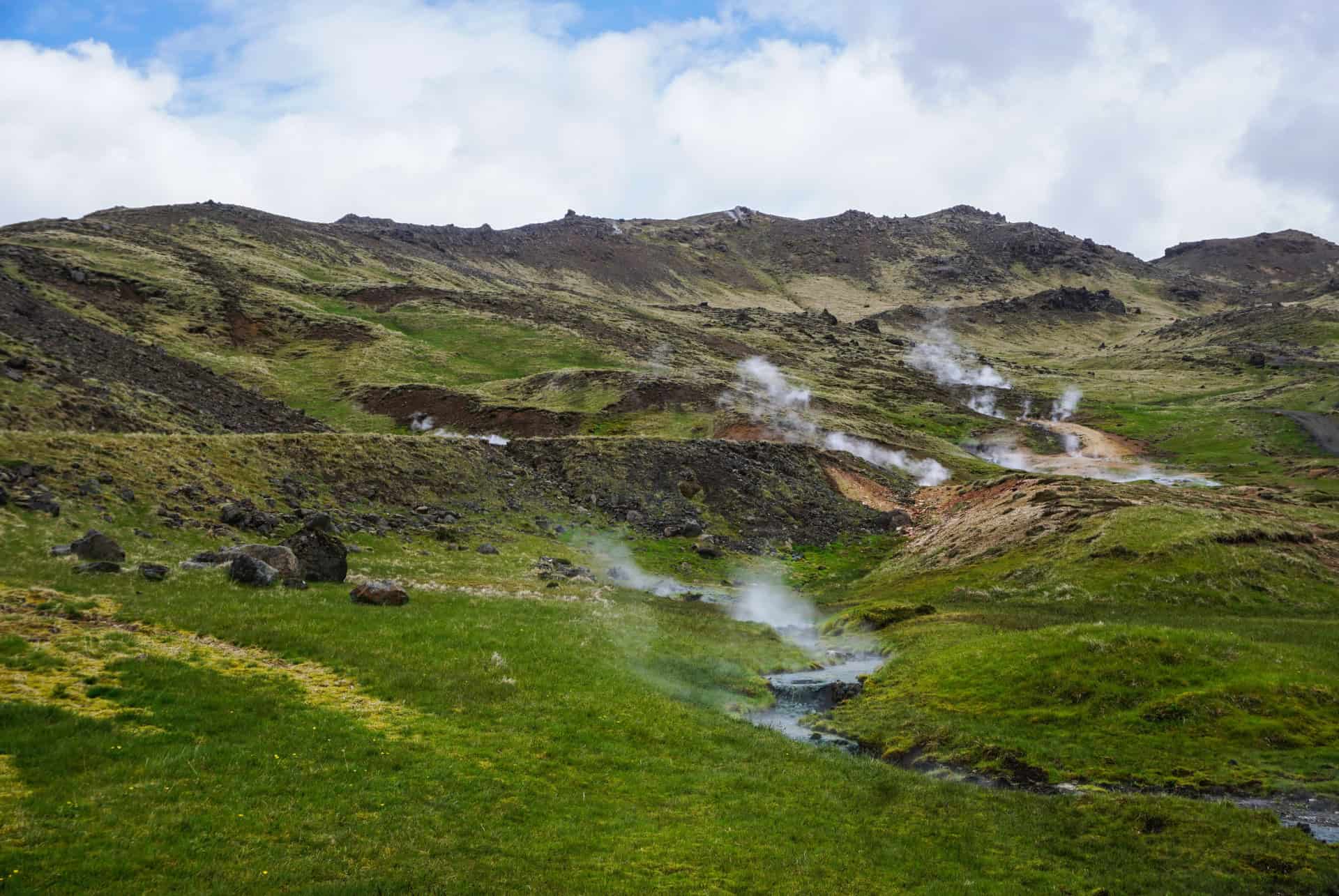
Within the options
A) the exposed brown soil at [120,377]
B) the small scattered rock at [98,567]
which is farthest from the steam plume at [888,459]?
the small scattered rock at [98,567]

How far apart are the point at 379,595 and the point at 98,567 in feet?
35.6

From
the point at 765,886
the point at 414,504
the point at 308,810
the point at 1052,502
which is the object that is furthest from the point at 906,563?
the point at 308,810

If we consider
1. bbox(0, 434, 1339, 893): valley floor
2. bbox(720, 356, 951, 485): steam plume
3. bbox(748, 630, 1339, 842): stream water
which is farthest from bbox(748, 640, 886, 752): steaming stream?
bbox(720, 356, 951, 485): steam plume

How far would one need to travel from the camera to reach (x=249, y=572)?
34.1 meters

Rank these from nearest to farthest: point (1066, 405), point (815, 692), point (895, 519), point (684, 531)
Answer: point (815, 692)
point (684, 531)
point (895, 519)
point (1066, 405)

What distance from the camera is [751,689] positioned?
3703 centimetres

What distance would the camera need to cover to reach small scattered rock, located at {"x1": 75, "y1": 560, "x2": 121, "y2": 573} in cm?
3100

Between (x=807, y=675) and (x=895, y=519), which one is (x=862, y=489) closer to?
(x=895, y=519)

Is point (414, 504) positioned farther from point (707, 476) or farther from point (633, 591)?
point (707, 476)

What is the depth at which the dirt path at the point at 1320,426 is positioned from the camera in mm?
127125

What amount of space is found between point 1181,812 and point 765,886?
44.7 ft

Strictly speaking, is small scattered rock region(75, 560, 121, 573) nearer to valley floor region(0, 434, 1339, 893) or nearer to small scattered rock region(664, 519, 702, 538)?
valley floor region(0, 434, 1339, 893)

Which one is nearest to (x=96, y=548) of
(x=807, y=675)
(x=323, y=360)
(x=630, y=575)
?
(x=807, y=675)

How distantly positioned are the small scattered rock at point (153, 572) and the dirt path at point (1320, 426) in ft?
509
